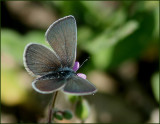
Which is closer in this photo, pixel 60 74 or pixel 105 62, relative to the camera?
pixel 60 74

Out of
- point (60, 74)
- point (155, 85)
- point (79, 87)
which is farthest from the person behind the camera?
point (155, 85)

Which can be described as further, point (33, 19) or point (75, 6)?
point (33, 19)

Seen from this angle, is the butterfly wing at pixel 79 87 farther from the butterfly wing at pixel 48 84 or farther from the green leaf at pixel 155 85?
the green leaf at pixel 155 85

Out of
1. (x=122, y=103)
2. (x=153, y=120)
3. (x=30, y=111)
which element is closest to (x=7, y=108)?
(x=30, y=111)

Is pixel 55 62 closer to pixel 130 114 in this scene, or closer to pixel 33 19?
pixel 130 114

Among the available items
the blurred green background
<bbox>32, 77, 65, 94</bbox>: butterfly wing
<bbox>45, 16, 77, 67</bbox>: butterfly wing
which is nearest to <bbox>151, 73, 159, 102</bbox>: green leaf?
the blurred green background

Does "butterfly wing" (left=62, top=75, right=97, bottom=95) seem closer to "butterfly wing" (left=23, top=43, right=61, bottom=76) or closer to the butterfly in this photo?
the butterfly

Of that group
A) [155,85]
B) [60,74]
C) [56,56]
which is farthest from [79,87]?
[155,85]

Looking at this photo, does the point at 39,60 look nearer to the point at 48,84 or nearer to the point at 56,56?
the point at 56,56
